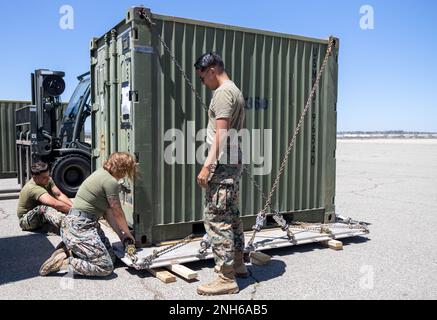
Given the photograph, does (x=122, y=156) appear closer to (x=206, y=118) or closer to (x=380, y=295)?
(x=206, y=118)

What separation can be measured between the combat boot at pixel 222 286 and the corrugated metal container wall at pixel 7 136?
1043 cm

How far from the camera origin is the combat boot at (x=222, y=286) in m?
3.90

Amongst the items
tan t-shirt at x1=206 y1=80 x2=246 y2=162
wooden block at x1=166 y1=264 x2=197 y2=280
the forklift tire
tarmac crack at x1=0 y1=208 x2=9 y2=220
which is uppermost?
tan t-shirt at x1=206 y1=80 x2=246 y2=162

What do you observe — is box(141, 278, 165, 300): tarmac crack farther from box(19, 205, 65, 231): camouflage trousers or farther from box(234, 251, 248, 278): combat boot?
box(19, 205, 65, 231): camouflage trousers

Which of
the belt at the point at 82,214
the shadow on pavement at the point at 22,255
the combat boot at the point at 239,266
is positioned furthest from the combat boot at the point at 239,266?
the shadow on pavement at the point at 22,255

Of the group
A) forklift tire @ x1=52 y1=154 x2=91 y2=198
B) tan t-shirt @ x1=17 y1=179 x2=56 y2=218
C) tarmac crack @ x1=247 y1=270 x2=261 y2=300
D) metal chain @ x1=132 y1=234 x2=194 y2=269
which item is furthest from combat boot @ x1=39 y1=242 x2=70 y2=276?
forklift tire @ x1=52 y1=154 x2=91 y2=198

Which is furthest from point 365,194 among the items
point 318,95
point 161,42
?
point 161,42

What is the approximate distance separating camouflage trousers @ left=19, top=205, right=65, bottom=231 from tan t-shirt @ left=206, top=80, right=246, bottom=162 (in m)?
2.83

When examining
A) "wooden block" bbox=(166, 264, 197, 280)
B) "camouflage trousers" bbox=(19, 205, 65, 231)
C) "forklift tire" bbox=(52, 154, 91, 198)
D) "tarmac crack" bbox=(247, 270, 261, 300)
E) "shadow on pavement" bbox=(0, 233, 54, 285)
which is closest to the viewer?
"tarmac crack" bbox=(247, 270, 261, 300)

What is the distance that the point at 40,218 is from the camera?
6.04m

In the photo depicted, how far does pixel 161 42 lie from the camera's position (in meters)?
4.92

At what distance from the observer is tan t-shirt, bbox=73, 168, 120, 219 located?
4.43m

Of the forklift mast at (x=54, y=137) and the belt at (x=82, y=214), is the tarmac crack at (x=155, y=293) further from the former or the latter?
the forklift mast at (x=54, y=137)
